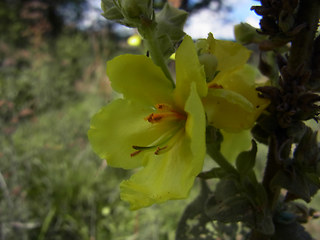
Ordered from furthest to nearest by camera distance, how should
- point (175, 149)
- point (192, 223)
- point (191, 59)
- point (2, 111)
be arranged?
point (2, 111), point (192, 223), point (175, 149), point (191, 59)

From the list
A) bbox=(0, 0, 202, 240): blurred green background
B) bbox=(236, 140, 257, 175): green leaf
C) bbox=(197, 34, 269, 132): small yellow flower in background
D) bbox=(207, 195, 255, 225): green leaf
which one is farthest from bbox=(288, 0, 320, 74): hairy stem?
bbox=(0, 0, 202, 240): blurred green background

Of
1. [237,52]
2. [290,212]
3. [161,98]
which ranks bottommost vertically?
[290,212]

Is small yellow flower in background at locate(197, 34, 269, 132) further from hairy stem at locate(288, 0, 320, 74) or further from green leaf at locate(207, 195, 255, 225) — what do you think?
green leaf at locate(207, 195, 255, 225)

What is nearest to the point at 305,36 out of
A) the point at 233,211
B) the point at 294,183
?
the point at 294,183

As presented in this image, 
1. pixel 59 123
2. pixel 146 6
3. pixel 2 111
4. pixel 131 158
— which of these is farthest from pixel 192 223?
pixel 59 123

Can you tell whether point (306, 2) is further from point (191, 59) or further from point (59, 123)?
point (59, 123)

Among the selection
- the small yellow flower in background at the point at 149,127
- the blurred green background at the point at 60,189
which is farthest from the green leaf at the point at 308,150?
the blurred green background at the point at 60,189

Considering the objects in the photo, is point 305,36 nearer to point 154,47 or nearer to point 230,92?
point 230,92
